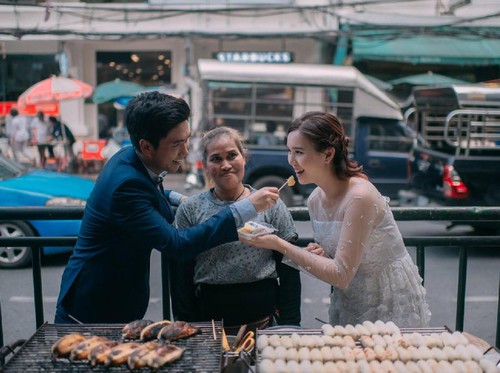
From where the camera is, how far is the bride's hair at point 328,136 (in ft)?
7.64

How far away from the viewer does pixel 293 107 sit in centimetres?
A: 1157

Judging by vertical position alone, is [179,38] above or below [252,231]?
above

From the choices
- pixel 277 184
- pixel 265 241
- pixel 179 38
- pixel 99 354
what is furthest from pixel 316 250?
pixel 179 38

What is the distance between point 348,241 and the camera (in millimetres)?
2258

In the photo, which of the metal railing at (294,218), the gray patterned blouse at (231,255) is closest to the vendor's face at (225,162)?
the gray patterned blouse at (231,255)

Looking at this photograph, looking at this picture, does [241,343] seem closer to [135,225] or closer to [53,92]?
[135,225]

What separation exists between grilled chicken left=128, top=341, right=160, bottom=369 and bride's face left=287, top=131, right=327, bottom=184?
997 millimetres

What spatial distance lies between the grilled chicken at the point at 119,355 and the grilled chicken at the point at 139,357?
0.08ft

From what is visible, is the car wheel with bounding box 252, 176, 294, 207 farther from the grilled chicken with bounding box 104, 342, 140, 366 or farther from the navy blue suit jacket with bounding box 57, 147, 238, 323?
the grilled chicken with bounding box 104, 342, 140, 366

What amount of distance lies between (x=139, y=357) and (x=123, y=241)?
583 mm

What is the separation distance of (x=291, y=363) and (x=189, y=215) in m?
0.96

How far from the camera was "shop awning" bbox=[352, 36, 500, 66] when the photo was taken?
15992mm

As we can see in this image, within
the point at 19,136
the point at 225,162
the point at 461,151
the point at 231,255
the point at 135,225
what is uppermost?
the point at 225,162

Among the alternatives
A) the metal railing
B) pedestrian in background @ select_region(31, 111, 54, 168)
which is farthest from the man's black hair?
pedestrian in background @ select_region(31, 111, 54, 168)
